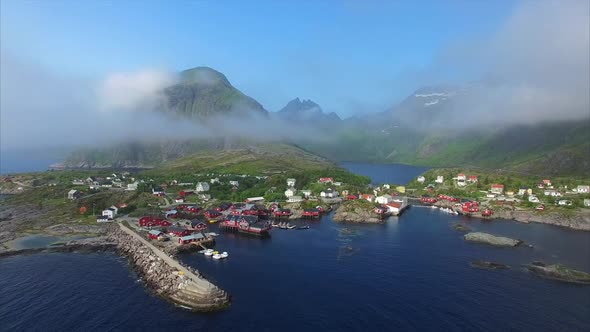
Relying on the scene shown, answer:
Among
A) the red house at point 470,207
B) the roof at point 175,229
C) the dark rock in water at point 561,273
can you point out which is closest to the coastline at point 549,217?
the red house at point 470,207

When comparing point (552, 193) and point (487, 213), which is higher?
point (552, 193)

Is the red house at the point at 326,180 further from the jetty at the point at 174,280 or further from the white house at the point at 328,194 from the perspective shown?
the jetty at the point at 174,280

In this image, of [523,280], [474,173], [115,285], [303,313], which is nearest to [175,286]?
[115,285]

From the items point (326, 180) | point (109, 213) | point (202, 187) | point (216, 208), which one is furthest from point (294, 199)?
point (109, 213)

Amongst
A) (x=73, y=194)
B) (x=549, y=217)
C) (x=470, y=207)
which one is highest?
(x=470, y=207)

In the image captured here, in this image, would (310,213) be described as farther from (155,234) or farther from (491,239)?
(491,239)

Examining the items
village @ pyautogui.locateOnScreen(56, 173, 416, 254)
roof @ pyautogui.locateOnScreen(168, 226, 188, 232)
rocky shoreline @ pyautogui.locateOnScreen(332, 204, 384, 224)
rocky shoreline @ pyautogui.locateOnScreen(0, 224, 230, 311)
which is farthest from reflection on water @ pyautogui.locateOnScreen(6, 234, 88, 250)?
rocky shoreline @ pyautogui.locateOnScreen(332, 204, 384, 224)
